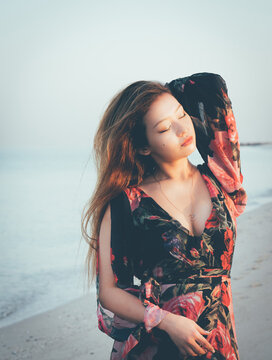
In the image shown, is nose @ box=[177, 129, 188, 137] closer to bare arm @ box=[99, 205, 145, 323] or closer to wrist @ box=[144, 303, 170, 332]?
bare arm @ box=[99, 205, 145, 323]

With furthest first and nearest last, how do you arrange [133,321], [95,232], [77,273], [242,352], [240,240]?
[77,273]
[240,240]
[242,352]
[95,232]
[133,321]

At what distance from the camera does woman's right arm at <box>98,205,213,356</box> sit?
1.28m

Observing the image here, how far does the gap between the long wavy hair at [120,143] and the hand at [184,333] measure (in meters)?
0.38

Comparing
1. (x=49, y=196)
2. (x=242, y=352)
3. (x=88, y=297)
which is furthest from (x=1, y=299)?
(x=49, y=196)

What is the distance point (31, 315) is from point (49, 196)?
10.1 metres

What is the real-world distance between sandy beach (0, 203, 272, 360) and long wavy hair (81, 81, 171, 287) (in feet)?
4.70

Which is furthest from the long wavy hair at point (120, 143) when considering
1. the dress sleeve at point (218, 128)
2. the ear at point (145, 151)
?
the dress sleeve at point (218, 128)

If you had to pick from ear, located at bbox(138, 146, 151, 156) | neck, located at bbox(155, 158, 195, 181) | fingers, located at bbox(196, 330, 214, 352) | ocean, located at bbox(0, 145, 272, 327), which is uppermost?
ear, located at bbox(138, 146, 151, 156)

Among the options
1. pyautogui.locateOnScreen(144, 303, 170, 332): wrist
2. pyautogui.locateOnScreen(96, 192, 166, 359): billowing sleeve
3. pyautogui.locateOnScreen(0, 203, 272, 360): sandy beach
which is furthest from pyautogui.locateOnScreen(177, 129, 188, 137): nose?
pyautogui.locateOnScreen(0, 203, 272, 360): sandy beach

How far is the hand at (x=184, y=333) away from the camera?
1271 millimetres

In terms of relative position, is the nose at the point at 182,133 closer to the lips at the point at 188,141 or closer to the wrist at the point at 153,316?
the lips at the point at 188,141

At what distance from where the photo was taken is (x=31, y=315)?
448 cm

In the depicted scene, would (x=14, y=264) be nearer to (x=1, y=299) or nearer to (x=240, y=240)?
(x=1, y=299)

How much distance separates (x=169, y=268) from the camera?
1.36 metres
